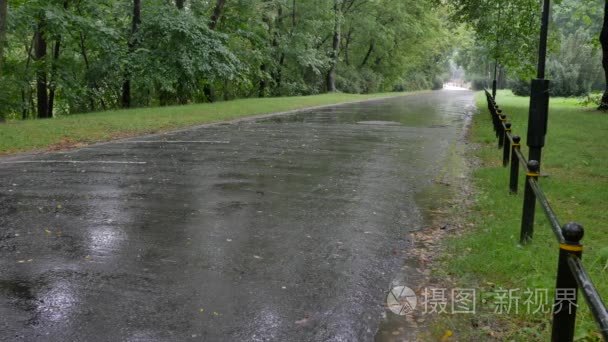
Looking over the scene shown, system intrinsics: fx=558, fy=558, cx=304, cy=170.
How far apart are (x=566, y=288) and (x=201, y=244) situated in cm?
386

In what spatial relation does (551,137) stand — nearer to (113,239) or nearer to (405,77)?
(113,239)

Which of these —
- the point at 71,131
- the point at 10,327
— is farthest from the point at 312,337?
the point at 71,131

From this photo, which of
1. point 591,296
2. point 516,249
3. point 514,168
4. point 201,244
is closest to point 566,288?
point 591,296

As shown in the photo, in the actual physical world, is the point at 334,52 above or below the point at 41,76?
above

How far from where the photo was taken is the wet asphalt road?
4.21 meters

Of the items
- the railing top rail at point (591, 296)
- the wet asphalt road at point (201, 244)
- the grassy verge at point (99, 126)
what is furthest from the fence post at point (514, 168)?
the grassy verge at point (99, 126)

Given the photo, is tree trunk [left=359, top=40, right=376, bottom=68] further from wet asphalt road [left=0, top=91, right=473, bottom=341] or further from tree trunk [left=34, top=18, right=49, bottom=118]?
wet asphalt road [left=0, top=91, right=473, bottom=341]

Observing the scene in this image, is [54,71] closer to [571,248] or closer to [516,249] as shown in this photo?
[516,249]

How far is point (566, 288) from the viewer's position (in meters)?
3.13

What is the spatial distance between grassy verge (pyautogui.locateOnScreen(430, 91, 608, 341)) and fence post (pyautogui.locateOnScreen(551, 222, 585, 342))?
1.97ft

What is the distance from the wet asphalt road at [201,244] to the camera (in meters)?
4.21

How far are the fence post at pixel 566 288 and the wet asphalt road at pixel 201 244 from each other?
1.34m

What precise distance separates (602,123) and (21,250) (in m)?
20.8

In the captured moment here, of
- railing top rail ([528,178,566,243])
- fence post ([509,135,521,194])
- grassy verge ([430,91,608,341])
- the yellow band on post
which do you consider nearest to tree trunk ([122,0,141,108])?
grassy verge ([430,91,608,341])
